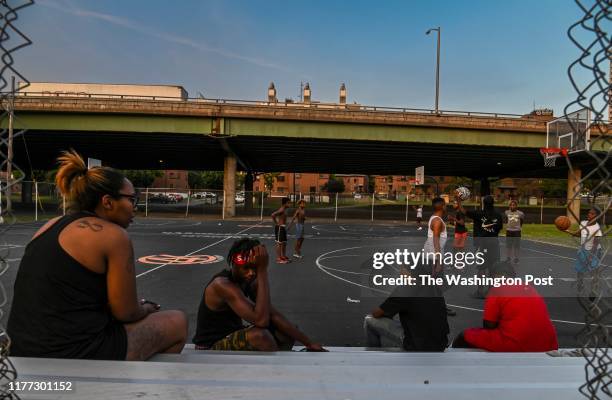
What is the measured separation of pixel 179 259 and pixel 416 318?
946cm

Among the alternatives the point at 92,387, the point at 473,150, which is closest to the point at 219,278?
the point at 92,387

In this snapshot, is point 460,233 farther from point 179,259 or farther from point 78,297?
point 78,297

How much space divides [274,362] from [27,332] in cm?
126

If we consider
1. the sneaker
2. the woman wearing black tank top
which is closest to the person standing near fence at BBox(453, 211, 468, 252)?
the sneaker

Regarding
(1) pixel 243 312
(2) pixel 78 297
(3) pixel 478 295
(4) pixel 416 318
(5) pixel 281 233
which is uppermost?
(2) pixel 78 297

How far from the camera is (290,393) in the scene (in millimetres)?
1556

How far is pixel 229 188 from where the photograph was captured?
108 ft

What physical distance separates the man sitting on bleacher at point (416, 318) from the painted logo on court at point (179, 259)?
8217mm

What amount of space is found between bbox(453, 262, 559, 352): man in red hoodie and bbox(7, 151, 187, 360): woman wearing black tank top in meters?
2.74

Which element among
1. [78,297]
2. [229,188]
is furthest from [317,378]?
[229,188]

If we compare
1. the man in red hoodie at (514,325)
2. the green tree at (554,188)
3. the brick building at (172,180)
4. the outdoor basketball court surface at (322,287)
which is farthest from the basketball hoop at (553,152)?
the brick building at (172,180)

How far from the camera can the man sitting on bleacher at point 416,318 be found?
3.51 meters

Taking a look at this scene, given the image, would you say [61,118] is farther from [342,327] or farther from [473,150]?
[473,150]

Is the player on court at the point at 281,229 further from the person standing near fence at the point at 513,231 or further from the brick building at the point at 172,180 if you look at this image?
the brick building at the point at 172,180
